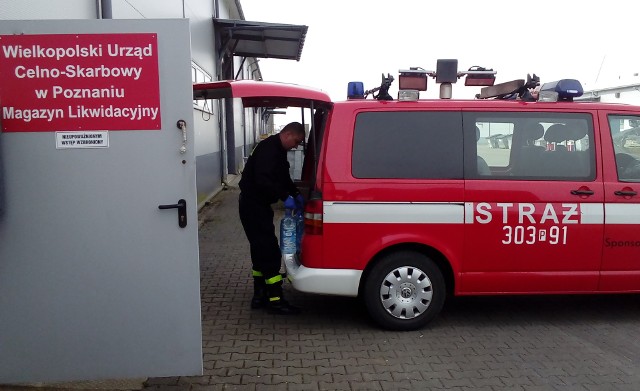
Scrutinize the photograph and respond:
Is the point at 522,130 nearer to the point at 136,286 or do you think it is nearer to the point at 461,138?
the point at 461,138

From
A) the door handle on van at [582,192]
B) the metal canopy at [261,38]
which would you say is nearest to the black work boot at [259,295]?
the door handle on van at [582,192]

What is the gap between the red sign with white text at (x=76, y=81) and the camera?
325 cm

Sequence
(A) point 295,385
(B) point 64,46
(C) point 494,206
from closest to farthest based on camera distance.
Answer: (B) point 64,46
(A) point 295,385
(C) point 494,206

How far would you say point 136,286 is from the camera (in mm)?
3527

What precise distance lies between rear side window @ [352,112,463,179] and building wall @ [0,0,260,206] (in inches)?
62.4

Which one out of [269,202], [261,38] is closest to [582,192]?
[269,202]

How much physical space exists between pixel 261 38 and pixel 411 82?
11507 millimetres

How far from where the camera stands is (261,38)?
15.8m

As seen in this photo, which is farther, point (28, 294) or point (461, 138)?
point (461, 138)

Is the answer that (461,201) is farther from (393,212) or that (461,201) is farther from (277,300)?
(277,300)

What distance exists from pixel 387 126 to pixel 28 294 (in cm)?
301

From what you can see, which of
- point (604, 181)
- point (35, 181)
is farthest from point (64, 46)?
point (604, 181)

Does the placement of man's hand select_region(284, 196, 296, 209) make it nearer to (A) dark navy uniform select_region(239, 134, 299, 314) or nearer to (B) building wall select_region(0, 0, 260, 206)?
(A) dark navy uniform select_region(239, 134, 299, 314)

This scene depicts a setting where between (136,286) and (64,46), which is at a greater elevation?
(64,46)
